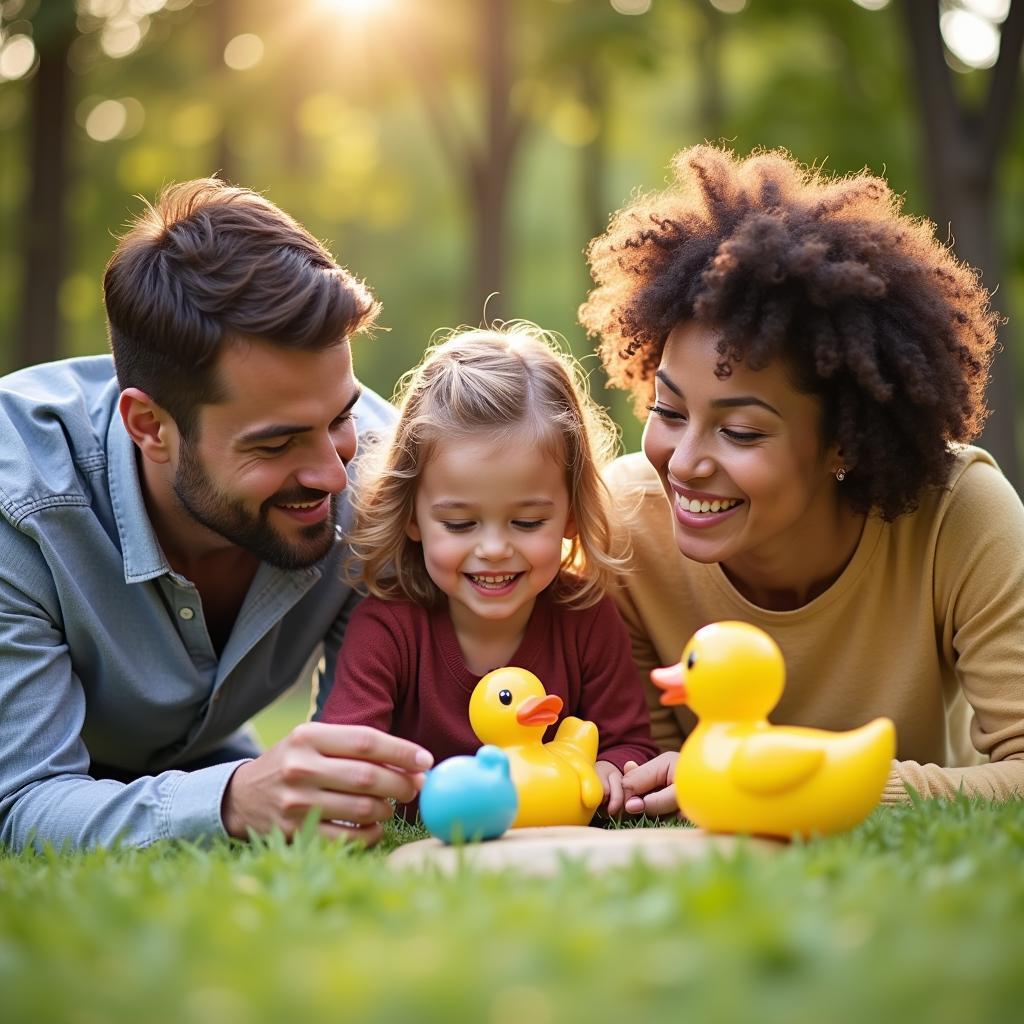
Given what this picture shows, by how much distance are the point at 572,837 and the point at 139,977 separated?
1.27 metres

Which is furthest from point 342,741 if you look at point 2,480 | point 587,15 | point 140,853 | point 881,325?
point 587,15

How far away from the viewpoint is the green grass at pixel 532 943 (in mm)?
1567

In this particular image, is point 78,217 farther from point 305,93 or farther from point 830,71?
point 830,71

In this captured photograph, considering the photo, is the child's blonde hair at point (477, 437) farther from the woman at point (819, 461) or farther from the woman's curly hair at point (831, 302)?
the woman's curly hair at point (831, 302)

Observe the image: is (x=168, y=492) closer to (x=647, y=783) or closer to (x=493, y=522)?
(x=493, y=522)

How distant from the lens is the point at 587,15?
9969mm

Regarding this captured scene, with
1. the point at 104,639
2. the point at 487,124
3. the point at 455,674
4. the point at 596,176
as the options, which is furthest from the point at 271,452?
the point at 596,176

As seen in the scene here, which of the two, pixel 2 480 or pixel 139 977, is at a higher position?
pixel 2 480

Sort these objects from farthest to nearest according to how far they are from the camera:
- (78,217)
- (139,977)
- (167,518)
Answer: (78,217) → (167,518) → (139,977)

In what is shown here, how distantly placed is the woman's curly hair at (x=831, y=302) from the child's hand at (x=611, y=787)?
109 cm

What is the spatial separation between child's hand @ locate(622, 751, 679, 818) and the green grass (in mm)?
966

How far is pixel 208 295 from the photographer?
3510 mm

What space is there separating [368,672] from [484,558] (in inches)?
Answer: 18.9

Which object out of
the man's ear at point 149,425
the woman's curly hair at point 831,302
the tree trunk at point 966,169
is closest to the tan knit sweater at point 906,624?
the woman's curly hair at point 831,302
